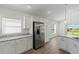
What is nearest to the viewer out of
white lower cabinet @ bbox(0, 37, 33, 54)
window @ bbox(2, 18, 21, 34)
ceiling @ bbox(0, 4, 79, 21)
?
ceiling @ bbox(0, 4, 79, 21)

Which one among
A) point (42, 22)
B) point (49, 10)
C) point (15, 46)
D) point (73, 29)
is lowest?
point (15, 46)

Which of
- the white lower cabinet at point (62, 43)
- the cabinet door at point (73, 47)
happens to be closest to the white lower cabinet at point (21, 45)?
the white lower cabinet at point (62, 43)

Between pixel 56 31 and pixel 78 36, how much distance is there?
50 cm

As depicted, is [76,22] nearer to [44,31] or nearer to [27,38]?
[44,31]

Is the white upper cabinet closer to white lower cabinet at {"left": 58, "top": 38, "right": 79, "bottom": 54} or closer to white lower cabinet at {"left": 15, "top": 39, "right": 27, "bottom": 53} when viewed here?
white lower cabinet at {"left": 15, "top": 39, "right": 27, "bottom": 53}

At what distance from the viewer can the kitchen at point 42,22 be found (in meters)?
1.83

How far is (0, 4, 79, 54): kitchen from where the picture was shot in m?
1.83

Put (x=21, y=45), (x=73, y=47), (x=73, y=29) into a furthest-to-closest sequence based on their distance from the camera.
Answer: (x=21, y=45)
(x=73, y=47)
(x=73, y=29)

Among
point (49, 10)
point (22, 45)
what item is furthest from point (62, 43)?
point (22, 45)

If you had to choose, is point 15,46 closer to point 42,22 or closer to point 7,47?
point 7,47

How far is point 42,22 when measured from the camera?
86.3 inches

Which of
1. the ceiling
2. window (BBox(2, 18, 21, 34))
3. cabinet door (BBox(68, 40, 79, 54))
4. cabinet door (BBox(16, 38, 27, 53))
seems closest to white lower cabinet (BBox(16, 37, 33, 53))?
cabinet door (BBox(16, 38, 27, 53))

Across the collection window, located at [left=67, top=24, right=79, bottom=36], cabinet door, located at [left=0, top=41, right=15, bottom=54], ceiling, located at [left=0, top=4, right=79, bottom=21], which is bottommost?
cabinet door, located at [left=0, top=41, right=15, bottom=54]
